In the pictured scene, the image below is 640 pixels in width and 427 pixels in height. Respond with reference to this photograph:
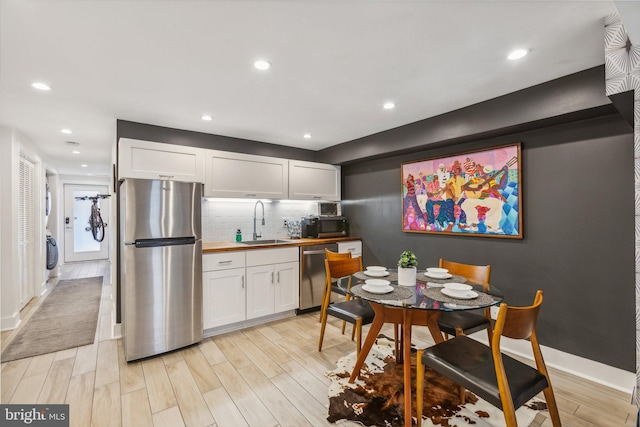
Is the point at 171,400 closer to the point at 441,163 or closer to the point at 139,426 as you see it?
the point at 139,426

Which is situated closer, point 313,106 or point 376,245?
point 313,106

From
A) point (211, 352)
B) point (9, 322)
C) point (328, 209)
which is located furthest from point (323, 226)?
point (9, 322)

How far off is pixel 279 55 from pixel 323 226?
2.74 metres

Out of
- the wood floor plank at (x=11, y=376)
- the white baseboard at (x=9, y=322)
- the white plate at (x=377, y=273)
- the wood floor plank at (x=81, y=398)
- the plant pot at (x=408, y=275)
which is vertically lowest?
the wood floor plank at (x=81, y=398)

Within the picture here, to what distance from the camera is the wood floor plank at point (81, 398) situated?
192 cm

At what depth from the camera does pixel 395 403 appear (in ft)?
6.75

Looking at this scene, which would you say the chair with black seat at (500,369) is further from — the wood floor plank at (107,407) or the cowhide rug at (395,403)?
the wood floor plank at (107,407)

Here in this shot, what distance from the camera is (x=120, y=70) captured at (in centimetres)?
213

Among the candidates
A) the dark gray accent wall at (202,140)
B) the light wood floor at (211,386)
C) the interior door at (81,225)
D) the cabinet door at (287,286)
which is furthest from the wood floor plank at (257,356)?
the interior door at (81,225)

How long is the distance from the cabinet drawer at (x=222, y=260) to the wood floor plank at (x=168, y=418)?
4.56 ft

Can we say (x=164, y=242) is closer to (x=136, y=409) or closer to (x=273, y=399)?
(x=136, y=409)

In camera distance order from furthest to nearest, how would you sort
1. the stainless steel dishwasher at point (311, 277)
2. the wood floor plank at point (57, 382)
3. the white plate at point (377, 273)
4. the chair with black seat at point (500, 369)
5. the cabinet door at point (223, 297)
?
the stainless steel dishwasher at point (311, 277), the cabinet door at point (223, 297), the white plate at point (377, 273), the wood floor plank at point (57, 382), the chair with black seat at point (500, 369)

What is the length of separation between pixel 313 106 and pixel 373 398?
254cm

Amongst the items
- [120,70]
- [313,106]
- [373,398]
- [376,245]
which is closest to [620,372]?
[373,398]
